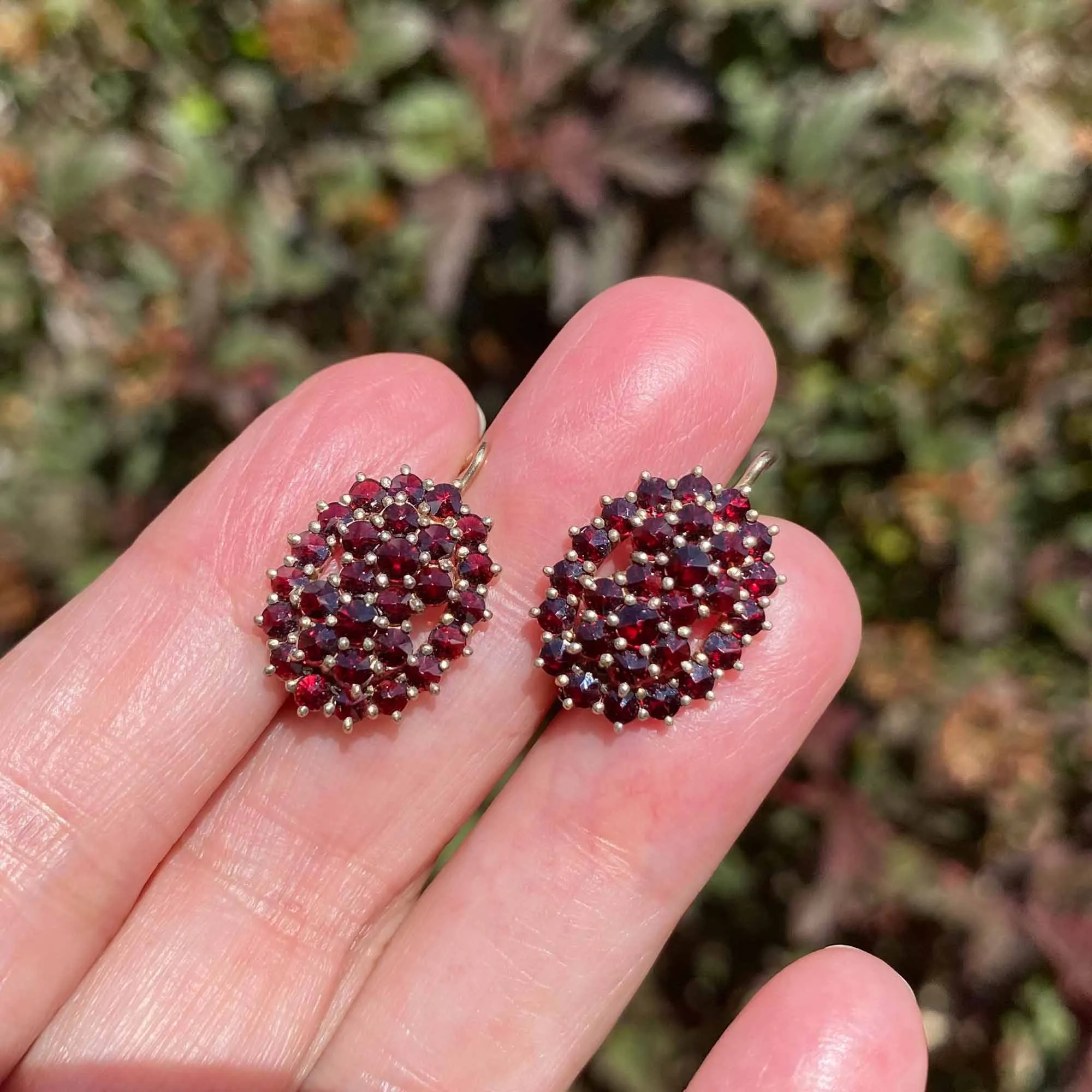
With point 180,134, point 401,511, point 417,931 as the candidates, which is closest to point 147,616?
point 401,511

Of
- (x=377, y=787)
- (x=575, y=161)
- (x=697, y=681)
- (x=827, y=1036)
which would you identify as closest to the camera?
(x=827, y=1036)

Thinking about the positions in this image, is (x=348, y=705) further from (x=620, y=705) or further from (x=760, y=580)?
(x=760, y=580)

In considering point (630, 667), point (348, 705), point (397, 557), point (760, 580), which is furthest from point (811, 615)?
point (348, 705)

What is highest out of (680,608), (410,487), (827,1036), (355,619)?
(410,487)

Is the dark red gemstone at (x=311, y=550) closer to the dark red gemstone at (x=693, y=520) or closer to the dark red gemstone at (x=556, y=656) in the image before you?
the dark red gemstone at (x=556, y=656)

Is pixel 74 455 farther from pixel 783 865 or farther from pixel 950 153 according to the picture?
pixel 950 153

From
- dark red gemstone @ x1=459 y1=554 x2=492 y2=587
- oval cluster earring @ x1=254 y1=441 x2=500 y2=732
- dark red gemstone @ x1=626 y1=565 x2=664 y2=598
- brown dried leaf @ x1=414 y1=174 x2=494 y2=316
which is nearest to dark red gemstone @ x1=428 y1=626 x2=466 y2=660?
oval cluster earring @ x1=254 y1=441 x2=500 y2=732

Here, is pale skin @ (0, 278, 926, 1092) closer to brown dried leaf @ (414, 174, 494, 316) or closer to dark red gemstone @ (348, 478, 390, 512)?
dark red gemstone @ (348, 478, 390, 512)
